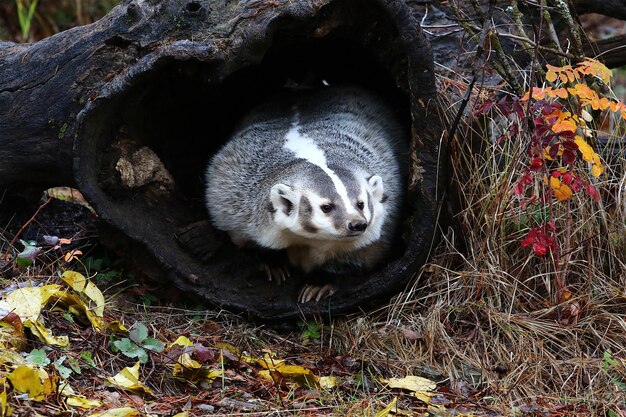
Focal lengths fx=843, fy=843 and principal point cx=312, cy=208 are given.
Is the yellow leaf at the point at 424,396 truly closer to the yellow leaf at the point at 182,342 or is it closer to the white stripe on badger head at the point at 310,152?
the white stripe on badger head at the point at 310,152

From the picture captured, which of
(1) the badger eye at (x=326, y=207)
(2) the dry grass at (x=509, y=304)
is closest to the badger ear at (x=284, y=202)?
(1) the badger eye at (x=326, y=207)

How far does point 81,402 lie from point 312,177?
1.60 metres

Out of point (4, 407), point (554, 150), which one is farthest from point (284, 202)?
point (4, 407)

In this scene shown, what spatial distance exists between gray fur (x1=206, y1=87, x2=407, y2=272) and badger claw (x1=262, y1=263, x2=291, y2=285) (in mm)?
75

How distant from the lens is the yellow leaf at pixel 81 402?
301cm

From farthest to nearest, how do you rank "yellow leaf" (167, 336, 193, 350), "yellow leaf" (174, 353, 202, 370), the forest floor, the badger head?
the badger head
"yellow leaf" (167, 336, 193, 350)
"yellow leaf" (174, 353, 202, 370)
the forest floor

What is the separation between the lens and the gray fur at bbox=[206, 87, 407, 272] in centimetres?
409

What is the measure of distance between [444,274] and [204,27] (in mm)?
1707

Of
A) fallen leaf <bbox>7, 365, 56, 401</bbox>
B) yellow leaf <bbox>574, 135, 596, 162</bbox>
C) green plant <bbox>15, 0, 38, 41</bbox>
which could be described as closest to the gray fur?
yellow leaf <bbox>574, 135, 596, 162</bbox>

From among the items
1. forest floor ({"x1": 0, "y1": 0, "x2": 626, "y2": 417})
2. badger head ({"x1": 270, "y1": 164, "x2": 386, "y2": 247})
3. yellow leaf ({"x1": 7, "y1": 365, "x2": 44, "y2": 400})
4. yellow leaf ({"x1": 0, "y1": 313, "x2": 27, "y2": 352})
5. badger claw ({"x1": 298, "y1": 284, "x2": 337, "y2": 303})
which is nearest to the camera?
yellow leaf ({"x1": 7, "y1": 365, "x2": 44, "y2": 400})

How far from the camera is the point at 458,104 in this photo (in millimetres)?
4617

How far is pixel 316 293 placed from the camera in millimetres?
4516

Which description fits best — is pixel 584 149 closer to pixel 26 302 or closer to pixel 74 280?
pixel 74 280

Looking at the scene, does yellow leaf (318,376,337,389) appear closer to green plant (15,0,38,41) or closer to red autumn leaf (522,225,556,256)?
red autumn leaf (522,225,556,256)
